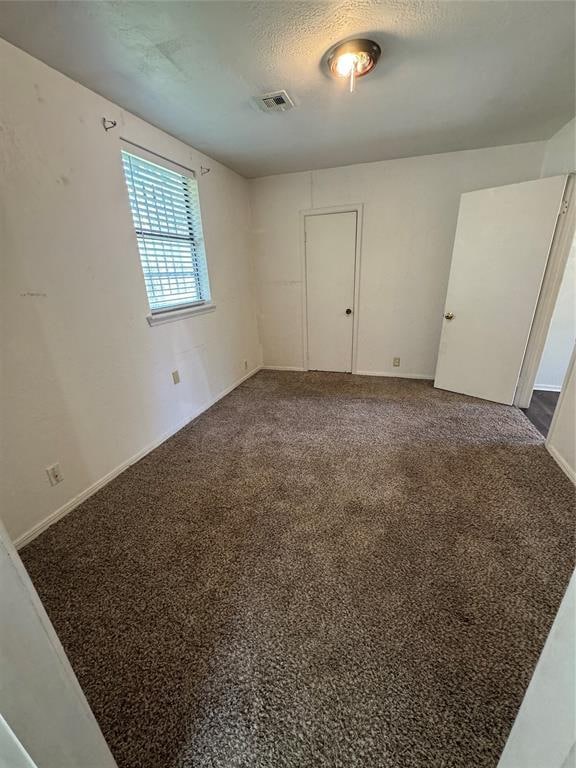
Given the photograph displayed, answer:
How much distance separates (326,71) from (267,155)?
4.46 feet

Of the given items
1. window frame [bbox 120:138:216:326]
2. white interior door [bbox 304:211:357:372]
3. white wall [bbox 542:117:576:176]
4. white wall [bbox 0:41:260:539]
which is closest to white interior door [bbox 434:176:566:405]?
white wall [bbox 542:117:576:176]

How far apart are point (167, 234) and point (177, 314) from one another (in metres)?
0.66

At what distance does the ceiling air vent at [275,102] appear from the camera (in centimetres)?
190

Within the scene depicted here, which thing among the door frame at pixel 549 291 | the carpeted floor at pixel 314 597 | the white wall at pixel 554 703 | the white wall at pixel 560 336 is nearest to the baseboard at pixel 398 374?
the door frame at pixel 549 291

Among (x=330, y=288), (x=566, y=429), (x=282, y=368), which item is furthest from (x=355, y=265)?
(x=566, y=429)

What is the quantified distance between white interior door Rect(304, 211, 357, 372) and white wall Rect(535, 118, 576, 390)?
177 centimetres

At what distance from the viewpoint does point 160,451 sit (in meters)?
2.45

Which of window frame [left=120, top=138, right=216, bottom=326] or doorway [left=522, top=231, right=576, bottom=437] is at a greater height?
window frame [left=120, top=138, right=216, bottom=326]

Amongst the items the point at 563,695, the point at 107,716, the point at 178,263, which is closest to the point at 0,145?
the point at 178,263

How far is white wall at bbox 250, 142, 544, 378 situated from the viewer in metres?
3.06

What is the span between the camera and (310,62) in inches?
63.8

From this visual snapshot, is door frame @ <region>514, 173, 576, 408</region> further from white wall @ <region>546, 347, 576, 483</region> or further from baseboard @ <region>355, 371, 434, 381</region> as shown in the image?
baseboard @ <region>355, 371, 434, 381</region>

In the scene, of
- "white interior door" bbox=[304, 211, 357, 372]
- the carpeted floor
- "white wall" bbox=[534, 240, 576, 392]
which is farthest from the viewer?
"white interior door" bbox=[304, 211, 357, 372]

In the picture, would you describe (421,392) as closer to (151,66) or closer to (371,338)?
(371,338)
